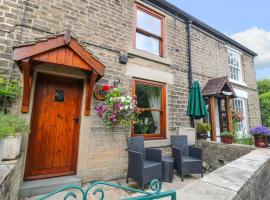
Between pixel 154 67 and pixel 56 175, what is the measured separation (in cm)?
403

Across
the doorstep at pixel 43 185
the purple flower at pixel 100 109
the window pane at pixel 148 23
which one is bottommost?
the doorstep at pixel 43 185

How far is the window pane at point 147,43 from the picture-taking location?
17.1 feet

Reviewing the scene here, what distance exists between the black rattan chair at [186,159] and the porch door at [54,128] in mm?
2590

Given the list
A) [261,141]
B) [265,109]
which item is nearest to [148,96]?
[261,141]

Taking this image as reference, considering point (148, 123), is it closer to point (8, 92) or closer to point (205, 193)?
point (205, 193)

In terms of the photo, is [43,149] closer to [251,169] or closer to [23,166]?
[23,166]

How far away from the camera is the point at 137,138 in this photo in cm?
403

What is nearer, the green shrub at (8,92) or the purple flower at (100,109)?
the green shrub at (8,92)

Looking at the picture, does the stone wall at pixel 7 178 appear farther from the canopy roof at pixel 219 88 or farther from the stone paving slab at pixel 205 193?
the canopy roof at pixel 219 88

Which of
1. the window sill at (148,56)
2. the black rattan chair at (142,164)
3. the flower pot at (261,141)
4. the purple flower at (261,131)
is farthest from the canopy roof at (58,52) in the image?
the flower pot at (261,141)

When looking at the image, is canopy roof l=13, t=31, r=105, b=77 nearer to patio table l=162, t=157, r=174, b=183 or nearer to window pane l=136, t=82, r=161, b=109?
window pane l=136, t=82, r=161, b=109

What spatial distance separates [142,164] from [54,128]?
2160 millimetres

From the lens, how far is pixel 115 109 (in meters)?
3.71

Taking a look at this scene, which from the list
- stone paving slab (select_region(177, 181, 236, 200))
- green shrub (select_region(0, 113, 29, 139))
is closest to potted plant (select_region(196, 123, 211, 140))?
stone paving slab (select_region(177, 181, 236, 200))
